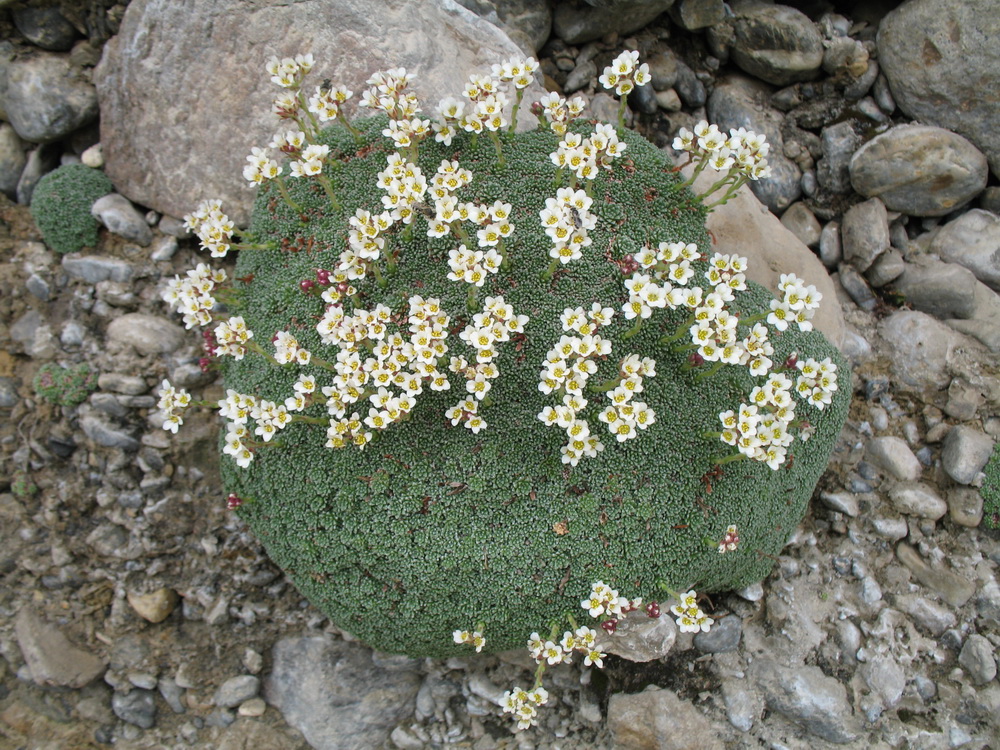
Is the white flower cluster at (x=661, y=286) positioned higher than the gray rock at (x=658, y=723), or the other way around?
the white flower cluster at (x=661, y=286)

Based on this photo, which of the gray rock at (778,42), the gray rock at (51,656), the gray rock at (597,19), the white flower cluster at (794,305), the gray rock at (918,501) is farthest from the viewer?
the gray rock at (778,42)

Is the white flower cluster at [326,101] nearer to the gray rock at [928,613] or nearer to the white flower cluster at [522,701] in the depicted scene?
the white flower cluster at [522,701]

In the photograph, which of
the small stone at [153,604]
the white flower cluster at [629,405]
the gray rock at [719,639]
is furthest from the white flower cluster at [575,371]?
the small stone at [153,604]

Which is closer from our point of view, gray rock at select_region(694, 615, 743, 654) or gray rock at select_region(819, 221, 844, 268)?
gray rock at select_region(694, 615, 743, 654)

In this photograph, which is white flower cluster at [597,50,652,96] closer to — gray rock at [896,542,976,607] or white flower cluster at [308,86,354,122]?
white flower cluster at [308,86,354,122]

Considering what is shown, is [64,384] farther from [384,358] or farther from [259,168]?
[384,358]

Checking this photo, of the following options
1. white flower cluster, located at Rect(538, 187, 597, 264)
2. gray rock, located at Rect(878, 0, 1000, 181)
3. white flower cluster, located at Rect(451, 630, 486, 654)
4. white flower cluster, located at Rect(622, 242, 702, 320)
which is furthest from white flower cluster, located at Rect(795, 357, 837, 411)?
gray rock, located at Rect(878, 0, 1000, 181)

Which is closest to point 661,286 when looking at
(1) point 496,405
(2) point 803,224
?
(1) point 496,405
